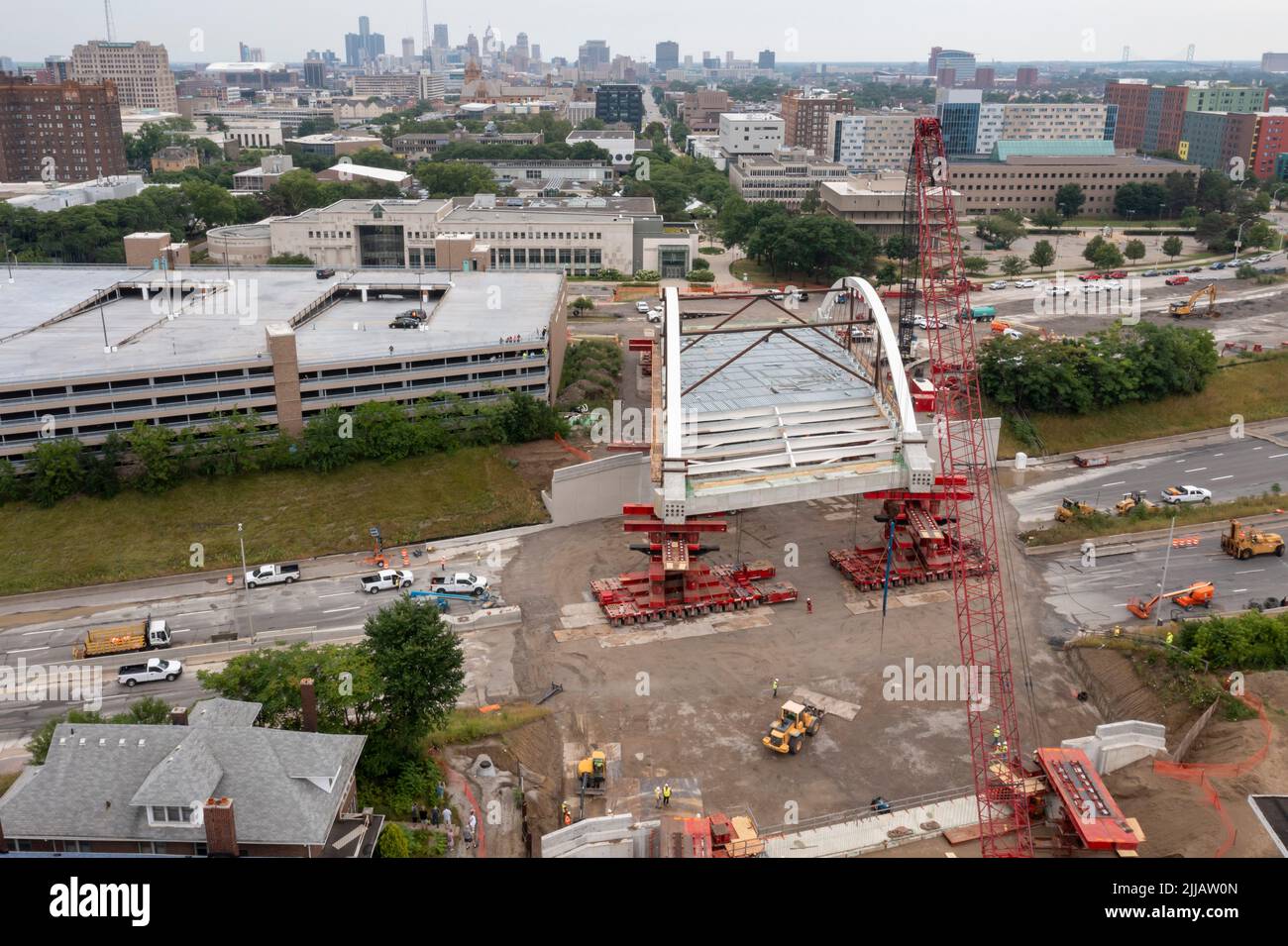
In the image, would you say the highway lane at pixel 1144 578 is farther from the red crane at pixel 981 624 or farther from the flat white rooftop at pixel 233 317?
the flat white rooftop at pixel 233 317

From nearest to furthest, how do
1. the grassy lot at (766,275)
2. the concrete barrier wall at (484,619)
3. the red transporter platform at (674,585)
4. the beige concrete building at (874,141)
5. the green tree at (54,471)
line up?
the concrete barrier wall at (484,619) → the red transporter platform at (674,585) → the green tree at (54,471) → the grassy lot at (766,275) → the beige concrete building at (874,141)

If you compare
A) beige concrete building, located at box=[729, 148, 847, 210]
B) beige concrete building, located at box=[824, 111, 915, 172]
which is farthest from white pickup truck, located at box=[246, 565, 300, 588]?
beige concrete building, located at box=[824, 111, 915, 172]

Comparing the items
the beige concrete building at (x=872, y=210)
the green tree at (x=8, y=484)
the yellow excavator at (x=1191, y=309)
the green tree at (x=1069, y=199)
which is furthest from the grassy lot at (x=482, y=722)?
the green tree at (x=1069, y=199)

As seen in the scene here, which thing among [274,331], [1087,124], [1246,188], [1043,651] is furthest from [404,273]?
[1087,124]

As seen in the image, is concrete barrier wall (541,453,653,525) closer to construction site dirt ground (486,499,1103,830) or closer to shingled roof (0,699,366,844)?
construction site dirt ground (486,499,1103,830)
